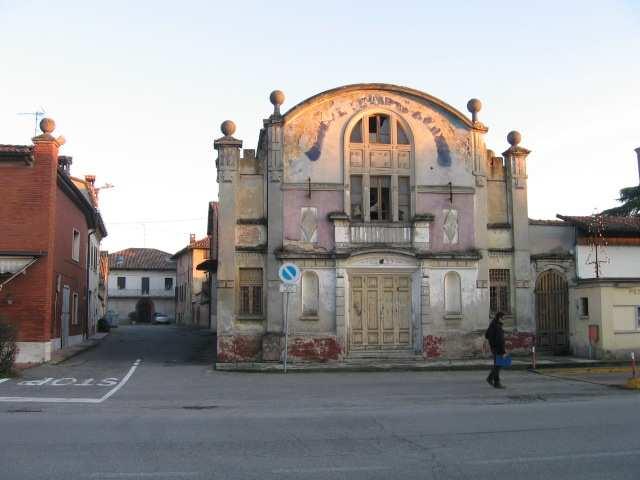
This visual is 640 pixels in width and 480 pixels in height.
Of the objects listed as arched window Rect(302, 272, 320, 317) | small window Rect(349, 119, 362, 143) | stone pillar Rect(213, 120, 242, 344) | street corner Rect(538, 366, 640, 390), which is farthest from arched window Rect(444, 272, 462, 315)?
stone pillar Rect(213, 120, 242, 344)

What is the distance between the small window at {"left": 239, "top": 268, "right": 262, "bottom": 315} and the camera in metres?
21.8

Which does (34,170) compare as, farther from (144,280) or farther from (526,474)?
(144,280)

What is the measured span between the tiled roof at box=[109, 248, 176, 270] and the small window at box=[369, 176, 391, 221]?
2337 inches

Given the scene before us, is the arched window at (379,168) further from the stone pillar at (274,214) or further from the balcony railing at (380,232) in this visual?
the stone pillar at (274,214)

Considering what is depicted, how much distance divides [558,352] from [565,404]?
35.8 feet

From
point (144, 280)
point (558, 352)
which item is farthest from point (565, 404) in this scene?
point (144, 280)

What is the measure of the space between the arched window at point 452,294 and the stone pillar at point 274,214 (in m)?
5.39

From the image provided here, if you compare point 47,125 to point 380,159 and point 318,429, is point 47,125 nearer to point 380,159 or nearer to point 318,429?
point 380,159

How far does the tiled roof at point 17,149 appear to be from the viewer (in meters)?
20.9

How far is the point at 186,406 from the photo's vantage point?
1300 cm

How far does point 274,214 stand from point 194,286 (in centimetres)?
3597

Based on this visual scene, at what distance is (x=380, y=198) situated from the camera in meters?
22.5

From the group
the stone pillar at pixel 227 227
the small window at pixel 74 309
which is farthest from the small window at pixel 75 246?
the stone pillar at pixel 227 227

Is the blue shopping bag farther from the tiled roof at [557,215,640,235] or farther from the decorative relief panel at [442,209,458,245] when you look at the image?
the tiled roof at [557,215,640,235]
